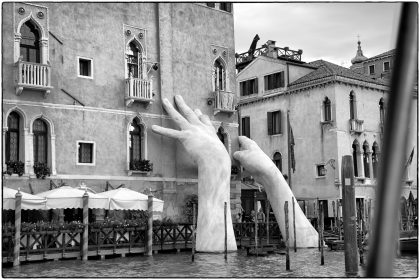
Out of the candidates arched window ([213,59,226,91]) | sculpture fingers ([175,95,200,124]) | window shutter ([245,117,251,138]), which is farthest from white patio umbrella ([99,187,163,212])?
window shutter ([245,117,251,138])

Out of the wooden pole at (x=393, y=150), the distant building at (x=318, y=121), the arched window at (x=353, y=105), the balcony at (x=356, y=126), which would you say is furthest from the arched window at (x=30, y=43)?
the wooden pole at (x=393, y=150)

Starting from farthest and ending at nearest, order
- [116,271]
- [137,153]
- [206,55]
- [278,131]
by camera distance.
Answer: [278,131], [206,55], [137,153], [116,271]

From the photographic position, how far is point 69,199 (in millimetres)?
16516

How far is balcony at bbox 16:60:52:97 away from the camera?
17656mm

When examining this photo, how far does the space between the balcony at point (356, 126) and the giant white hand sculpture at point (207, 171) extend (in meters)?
11.0

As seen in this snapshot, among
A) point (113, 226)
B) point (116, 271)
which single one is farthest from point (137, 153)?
point (116, 271)

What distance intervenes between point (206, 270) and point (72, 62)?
307 inches

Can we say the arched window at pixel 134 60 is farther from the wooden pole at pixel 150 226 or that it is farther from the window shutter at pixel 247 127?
the window shutter at pixel 247 127

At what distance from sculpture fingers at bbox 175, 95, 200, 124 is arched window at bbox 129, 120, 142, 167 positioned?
1394 mm

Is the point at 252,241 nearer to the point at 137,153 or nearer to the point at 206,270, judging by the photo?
the point at 137,153

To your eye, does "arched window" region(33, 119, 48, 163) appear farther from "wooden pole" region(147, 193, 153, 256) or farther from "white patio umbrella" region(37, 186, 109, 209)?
"wooden pole" region(147, 193, 153, 256)

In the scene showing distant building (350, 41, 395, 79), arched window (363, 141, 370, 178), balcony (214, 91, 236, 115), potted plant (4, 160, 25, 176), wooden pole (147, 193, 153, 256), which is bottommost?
wooden pole (147, 193, 153, 256)

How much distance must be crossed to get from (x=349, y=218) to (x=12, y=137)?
9.65 metres

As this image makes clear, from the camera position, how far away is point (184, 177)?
21344 millimetres
